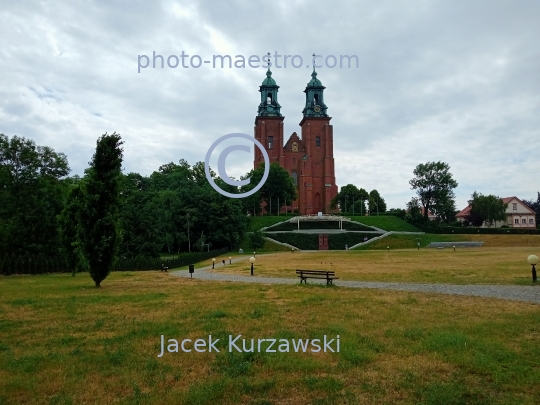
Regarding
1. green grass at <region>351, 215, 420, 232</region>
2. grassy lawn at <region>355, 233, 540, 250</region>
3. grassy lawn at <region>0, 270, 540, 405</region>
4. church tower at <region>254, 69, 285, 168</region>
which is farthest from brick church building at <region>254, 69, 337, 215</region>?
grassy lawn at <region>0, 270, 540, 405</region>

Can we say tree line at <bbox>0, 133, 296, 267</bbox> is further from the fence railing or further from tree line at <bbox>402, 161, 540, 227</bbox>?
tree line at <bbox>402, 161, 540, 227</bbox>

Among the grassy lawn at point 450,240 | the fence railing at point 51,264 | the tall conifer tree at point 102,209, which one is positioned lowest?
the fence railing at point 51,264

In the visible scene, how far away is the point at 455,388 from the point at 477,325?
418 cm

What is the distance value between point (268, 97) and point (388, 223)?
6142 cm

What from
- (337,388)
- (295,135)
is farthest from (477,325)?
(295,135)

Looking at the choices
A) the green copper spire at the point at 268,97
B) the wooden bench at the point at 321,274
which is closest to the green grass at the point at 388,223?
the green copper spire at the point at 268,97

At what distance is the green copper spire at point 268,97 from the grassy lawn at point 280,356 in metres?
4.68

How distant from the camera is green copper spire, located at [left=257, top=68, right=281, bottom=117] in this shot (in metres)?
7.75

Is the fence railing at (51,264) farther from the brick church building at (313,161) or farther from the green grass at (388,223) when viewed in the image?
the brick church building at (313,161)

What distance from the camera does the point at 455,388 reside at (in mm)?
5512

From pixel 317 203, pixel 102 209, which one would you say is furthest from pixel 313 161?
pixel 102 209

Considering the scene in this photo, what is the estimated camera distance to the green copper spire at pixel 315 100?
282ft

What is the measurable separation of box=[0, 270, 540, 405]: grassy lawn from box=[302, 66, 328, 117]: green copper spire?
7699 centimetres

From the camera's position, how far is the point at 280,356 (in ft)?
22.1
